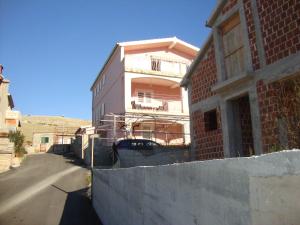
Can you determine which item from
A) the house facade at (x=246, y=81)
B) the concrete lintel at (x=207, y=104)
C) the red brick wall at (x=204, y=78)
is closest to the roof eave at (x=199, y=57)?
the house facade at (x=246, y=81)

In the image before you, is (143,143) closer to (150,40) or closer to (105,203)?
(105,203)

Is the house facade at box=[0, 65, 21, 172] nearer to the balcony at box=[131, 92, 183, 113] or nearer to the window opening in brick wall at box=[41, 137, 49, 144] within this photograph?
the window opening in brick wall at box=[41, 137, 49, 144]

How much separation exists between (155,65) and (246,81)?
59.8ft

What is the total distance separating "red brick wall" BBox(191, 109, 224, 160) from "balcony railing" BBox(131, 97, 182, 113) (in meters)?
12.2

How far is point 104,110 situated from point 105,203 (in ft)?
72.3

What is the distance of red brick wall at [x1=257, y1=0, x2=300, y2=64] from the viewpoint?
8.52 m

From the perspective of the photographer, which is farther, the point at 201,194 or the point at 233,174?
the point at 201,194

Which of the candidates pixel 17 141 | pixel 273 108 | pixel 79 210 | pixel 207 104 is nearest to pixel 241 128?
pixel 207 104

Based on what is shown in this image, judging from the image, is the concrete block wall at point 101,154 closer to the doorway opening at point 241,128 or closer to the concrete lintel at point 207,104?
the concrete lintel at point 207,104

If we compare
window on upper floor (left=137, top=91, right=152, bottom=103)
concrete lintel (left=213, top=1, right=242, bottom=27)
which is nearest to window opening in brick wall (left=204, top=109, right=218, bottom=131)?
concrete lintel (left=213, top=1, right=242, bottom=27)

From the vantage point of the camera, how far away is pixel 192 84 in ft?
44.7

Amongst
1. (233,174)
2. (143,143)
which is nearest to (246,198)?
(233,174)

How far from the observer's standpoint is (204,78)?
1265 centimetres

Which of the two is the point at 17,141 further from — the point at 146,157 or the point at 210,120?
the point at 210,120
